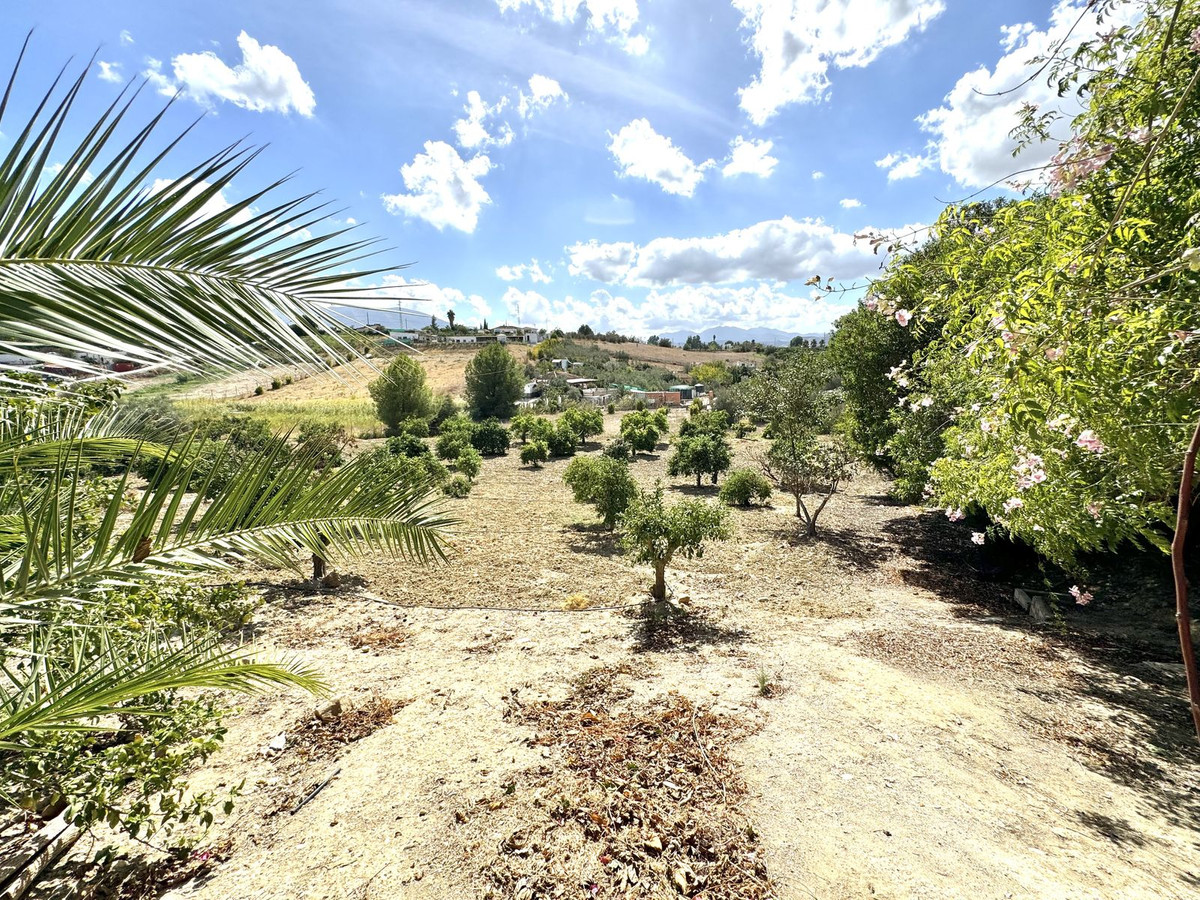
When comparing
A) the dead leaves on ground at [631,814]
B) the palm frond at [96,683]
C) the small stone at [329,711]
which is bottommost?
the small stone at [329,711]

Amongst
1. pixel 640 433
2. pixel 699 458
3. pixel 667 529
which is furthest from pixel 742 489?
pixel 640 433

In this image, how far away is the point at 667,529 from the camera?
699 centimetres

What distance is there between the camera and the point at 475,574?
8.80m

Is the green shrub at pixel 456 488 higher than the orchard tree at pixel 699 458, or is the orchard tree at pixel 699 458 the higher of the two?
the orchard tree at pixel 699 458

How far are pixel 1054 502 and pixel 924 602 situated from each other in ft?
16.5

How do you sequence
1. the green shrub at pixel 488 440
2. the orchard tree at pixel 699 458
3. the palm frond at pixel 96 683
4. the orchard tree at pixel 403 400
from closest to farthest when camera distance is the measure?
the palm frond at pixel 96 683, the orchard tree at pixel 699 458, the green shrub at pixel 488 440, the orchard tree at pixel 403 400

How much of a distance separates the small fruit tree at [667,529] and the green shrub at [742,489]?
6338mm

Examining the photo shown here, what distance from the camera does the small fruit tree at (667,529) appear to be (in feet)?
22.9

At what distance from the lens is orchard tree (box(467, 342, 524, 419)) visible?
34.6 metres

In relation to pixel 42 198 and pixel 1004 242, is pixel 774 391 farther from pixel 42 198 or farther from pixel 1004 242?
pixel 42 198

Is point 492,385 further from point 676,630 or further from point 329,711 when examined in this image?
point 329,711

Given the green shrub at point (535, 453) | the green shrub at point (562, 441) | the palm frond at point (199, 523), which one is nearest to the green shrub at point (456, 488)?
the green shrub at point (535, 453)

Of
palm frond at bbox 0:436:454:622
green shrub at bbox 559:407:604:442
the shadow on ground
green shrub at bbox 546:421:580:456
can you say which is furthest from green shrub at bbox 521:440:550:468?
Answer: palm frond at bbox 0:436:454:622

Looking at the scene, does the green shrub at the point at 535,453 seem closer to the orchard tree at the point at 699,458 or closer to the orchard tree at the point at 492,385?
the orchard tree at the point at 699,458
